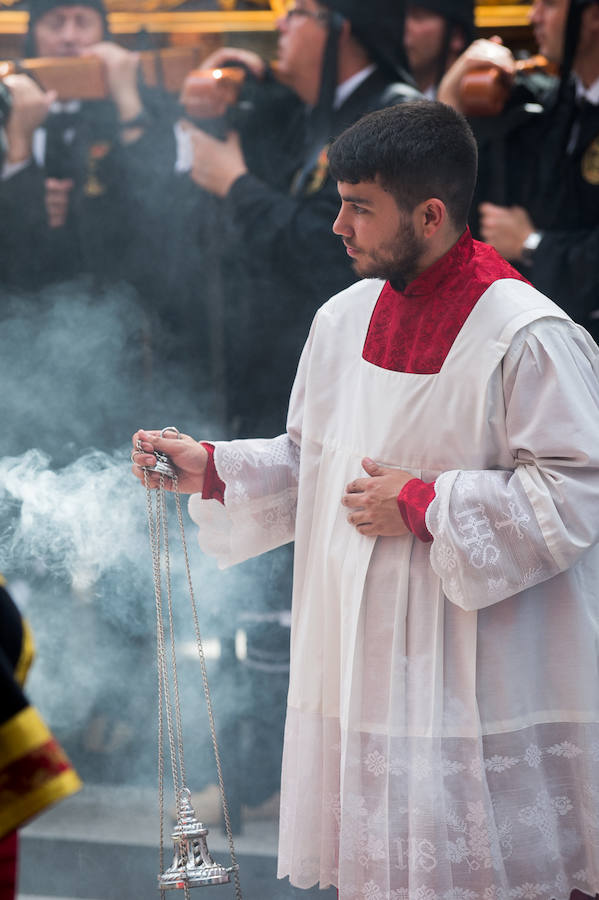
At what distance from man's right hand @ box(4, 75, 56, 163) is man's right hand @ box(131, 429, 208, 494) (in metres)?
2.21

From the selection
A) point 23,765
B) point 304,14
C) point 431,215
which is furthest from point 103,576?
point 23,765

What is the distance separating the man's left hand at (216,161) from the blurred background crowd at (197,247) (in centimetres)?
1

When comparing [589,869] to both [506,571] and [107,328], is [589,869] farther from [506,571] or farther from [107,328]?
[107,328]

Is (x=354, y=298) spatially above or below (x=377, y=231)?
below

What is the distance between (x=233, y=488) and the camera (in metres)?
2.36

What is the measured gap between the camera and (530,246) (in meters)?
3.29

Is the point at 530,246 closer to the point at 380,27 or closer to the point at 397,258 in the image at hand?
the point at 380,27

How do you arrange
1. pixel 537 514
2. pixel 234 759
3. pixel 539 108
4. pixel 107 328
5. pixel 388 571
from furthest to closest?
pixel 107 328, pixel 234 759, pixel 539 108, pixel 388 571, pixel 537 514

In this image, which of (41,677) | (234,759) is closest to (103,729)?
(41,677)

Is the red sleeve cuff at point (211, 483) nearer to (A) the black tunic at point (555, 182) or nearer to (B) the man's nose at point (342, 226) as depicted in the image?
(B) the man's nose at point (342, 226)

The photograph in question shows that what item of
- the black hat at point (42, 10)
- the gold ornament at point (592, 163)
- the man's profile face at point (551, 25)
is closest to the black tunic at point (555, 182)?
the gold ornament at point (592, 163)

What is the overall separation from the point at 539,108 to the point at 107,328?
1853mm

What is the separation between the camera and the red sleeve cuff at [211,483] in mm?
2352

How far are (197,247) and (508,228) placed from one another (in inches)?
49.4
